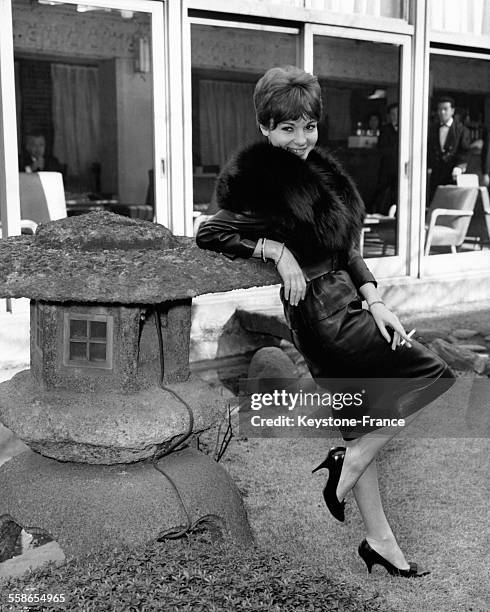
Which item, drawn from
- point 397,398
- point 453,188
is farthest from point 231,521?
point 453,188

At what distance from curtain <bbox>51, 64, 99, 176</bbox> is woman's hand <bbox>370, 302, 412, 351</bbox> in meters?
13.4

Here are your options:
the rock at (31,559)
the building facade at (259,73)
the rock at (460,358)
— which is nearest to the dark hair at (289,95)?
the rock at (31,559)

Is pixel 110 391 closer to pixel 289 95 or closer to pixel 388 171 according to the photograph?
pixel 289 95

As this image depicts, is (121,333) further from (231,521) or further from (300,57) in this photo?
(300,57)

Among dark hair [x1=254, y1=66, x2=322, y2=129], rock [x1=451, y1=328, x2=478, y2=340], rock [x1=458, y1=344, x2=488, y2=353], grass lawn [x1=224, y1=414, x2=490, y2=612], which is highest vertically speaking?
dark hair [x1=254, y1=66, x2=322, y2=129]

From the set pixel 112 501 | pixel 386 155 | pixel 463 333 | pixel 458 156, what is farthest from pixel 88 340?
pixel 458 156

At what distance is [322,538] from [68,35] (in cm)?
1203

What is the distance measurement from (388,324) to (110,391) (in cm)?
96

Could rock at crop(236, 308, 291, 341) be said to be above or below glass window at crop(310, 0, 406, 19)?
below

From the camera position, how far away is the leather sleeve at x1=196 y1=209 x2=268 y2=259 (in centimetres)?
301

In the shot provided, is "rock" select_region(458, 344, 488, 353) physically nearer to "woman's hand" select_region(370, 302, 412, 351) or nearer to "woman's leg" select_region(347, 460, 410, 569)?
"woman's leg" select_region(347, 460, 410, 569)

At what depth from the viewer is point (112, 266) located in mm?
2902

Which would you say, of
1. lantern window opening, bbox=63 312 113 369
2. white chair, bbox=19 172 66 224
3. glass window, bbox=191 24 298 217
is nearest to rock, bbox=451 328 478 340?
white chair, bbox=19 172 66 224

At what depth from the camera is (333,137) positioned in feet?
47.7
